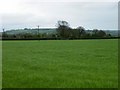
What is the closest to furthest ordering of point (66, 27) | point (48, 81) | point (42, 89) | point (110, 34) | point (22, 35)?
point (42, 89)
point (48, 81)
point (22, 35)
point (110, 34)
point (66, 27)

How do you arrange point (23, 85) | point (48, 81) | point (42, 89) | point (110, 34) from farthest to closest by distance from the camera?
point (110, 34)
point (48, 81)
point (23, 85)
point (42, 89)

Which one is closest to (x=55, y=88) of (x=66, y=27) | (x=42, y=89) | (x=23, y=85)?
(x=42, y=89)

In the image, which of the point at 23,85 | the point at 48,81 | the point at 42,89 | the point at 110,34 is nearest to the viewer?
the point at 42,89

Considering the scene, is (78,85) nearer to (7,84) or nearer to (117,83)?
(117,83)

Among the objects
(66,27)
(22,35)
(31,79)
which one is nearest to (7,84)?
(31,79)

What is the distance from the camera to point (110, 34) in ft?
405

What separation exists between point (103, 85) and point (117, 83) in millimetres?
587

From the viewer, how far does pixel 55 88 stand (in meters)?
9.07

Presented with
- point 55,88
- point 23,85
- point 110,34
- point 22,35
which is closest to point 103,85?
point 55,88

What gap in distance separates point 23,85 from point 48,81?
1.15m

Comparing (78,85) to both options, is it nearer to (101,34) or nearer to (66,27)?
(101,34)

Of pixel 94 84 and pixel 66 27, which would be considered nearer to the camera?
pixel 94 84

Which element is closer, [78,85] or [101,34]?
[78,85]

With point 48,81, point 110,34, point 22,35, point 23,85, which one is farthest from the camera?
point 110,34
